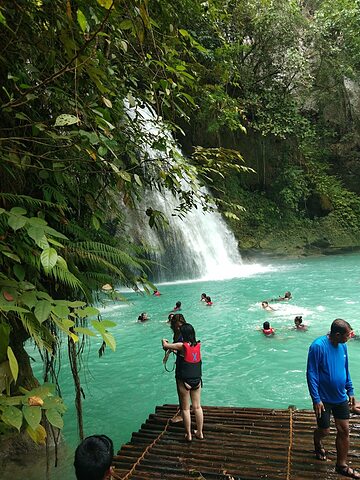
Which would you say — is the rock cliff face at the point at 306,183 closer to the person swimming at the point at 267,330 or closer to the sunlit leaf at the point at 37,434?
the person swimming at the point at 267,330

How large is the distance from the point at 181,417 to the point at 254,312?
7.23 m

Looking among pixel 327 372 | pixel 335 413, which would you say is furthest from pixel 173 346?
pixel 335 413

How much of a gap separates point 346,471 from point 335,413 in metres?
0.48

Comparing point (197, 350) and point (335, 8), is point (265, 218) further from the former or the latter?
point (197, 350)

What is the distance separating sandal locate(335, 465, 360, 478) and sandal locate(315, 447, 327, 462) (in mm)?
172

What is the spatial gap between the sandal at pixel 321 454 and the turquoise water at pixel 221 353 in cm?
232

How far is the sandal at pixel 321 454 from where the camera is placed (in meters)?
3.72

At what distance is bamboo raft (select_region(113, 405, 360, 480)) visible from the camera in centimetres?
359

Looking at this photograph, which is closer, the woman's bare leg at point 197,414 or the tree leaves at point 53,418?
the tree leaves at point 53,418

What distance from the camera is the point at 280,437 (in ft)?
13.7

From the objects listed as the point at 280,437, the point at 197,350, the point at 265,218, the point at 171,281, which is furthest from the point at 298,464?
the point at 265,218

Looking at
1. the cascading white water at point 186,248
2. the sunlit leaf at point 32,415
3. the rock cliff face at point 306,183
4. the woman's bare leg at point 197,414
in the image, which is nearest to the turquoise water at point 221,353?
the woman's bare leg at point 197,414

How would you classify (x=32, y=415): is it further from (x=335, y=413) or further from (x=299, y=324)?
(x=299, y=324)

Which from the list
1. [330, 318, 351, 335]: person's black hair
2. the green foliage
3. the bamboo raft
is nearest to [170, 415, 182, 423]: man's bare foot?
the bamboo raft
